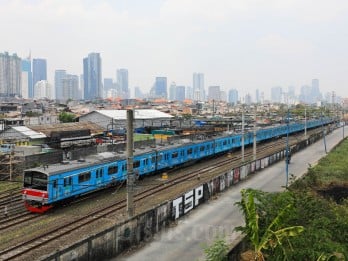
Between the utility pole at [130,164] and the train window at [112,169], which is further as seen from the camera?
the train window at [112,169]

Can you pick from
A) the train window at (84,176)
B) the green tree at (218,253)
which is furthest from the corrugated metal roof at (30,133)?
the green tree at (218,253)

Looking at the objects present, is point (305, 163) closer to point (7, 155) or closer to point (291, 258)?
point (7, 155)

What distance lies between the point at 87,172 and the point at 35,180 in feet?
11.4

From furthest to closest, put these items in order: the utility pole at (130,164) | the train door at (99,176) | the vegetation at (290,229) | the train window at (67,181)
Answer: the train door at (99,176)
the train window at (67,181)
the utility pole at (130,164)
the vegetation at (290,229)

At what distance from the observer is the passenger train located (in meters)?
23.1

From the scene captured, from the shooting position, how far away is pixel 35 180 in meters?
23.2

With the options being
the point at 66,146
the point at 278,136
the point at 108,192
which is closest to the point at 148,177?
the point at 108,192

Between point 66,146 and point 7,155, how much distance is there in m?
11.7

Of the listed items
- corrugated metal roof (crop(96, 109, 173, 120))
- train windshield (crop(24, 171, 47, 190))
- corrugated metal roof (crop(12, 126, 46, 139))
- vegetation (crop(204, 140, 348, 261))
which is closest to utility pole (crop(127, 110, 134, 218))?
vegetation (crop(204, 140, 348, 261))

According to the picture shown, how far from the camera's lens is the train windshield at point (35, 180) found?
22.9m

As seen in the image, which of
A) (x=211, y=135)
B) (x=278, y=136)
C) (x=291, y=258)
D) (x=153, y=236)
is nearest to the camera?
(x=291, y=258)

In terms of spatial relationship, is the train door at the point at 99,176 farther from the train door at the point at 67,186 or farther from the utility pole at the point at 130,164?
the utility pole at the point at 130,164

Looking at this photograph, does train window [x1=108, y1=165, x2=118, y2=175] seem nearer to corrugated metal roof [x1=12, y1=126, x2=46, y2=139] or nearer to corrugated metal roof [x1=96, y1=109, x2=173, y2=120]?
corrugated metal roof [x1=12, y1=126, x2=46, y2=139]

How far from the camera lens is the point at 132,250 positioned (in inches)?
683
